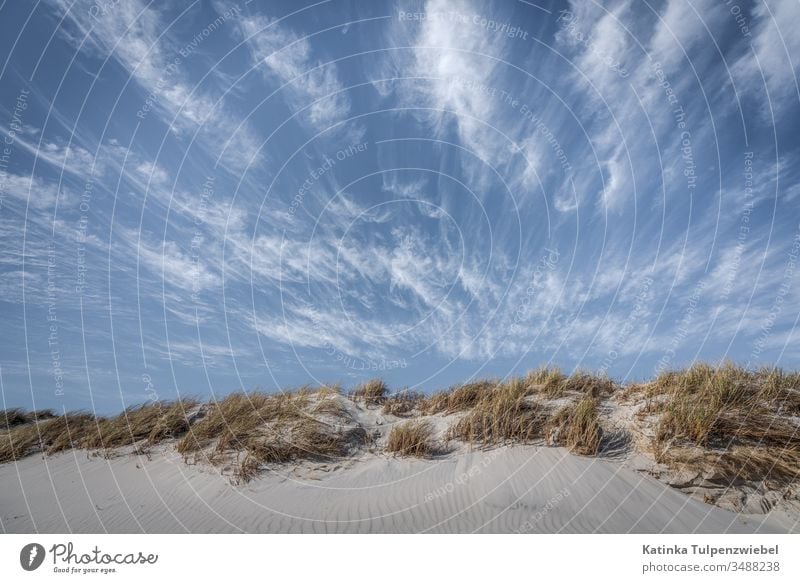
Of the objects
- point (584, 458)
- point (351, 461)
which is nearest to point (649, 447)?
point (584, 458)

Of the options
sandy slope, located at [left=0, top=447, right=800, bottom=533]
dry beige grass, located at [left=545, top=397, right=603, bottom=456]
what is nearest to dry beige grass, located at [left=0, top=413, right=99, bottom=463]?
sandy slope, located at [left=0, top=447, right=800, bottom=533]

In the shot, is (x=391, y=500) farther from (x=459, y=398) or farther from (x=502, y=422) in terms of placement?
(x=459, y=398)

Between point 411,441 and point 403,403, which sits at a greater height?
point 403,403

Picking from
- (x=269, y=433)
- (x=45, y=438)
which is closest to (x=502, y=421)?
(x=269, y=433)

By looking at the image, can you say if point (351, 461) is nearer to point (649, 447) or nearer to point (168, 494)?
point (168, 494)

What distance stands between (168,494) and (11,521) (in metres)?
3.11

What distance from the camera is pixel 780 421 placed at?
32.5ft

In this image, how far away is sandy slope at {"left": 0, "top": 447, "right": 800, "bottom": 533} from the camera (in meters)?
8.48

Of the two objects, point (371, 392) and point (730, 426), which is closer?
point (730, 426)
